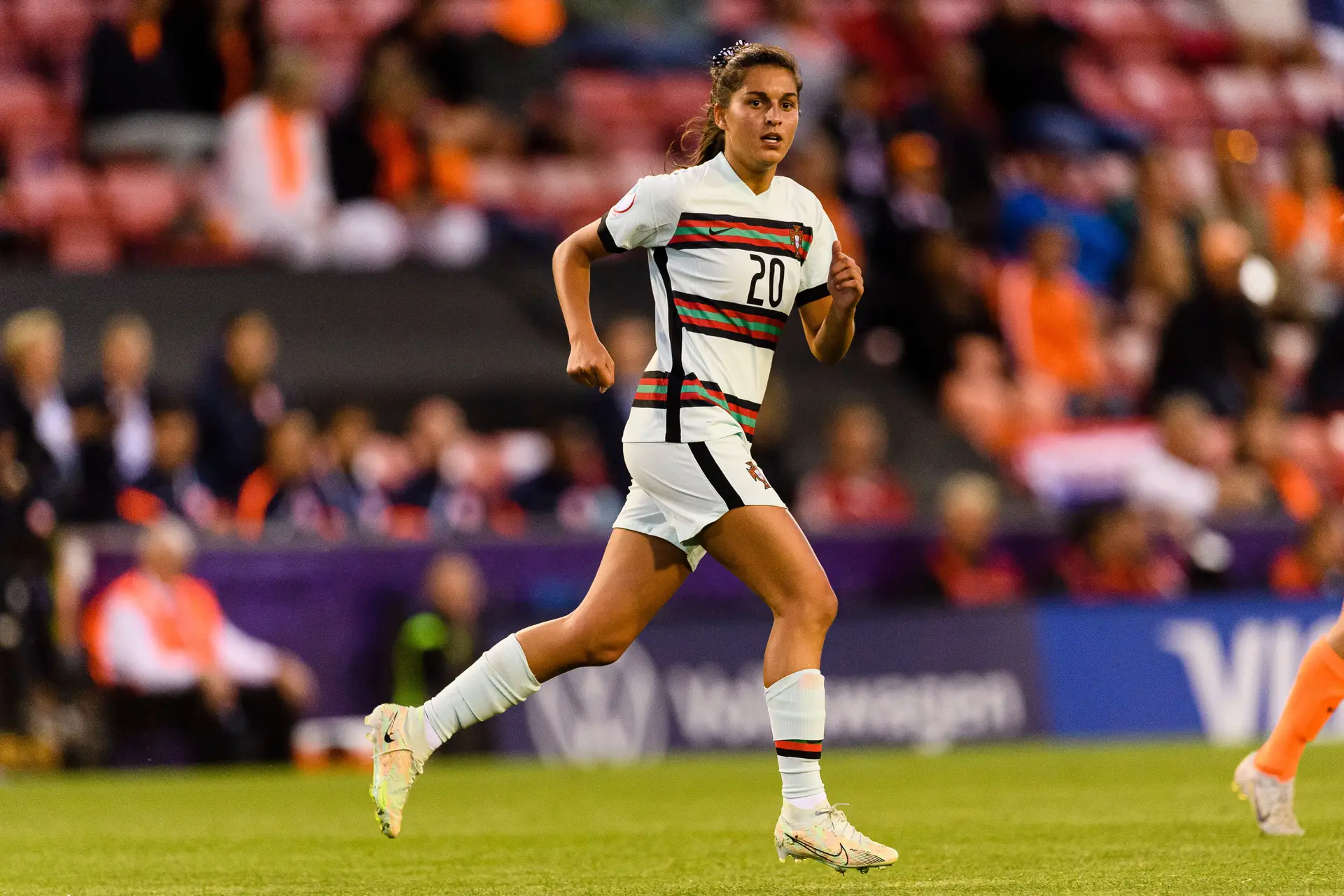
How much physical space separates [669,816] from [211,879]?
8.08 feet

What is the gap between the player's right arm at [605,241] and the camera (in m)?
5.49

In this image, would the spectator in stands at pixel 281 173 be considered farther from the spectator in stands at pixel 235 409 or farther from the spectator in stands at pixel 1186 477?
the spectator in stands at pixel 1186 477

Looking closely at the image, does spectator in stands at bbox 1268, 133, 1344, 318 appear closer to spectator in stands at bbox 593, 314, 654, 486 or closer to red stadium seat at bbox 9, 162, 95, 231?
→ spectator in stands at bbox 593, 314, 654, 486

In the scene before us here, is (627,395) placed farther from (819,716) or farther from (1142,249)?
(819,716)

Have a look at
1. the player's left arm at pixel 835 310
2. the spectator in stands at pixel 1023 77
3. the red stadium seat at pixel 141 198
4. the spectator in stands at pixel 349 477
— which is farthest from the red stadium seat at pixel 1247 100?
the player's left arm at pixel 835 310

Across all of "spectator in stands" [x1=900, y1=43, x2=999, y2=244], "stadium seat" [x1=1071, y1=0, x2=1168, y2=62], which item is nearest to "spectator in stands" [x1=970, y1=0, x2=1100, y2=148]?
"spectator in stands" [x1=900, y1=43, x2=999, y2=244]

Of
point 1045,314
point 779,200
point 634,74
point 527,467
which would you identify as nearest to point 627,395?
point 527,467

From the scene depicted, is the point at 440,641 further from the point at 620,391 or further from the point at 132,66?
the point at 132,66

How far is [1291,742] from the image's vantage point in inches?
246

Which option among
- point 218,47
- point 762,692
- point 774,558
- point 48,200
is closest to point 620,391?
point 762,692

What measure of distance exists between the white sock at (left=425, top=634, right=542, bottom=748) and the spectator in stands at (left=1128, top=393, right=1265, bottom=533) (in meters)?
8.04

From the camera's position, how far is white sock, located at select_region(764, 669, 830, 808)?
543 cm

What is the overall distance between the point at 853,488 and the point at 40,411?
483 cm

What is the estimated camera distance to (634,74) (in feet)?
55.0
